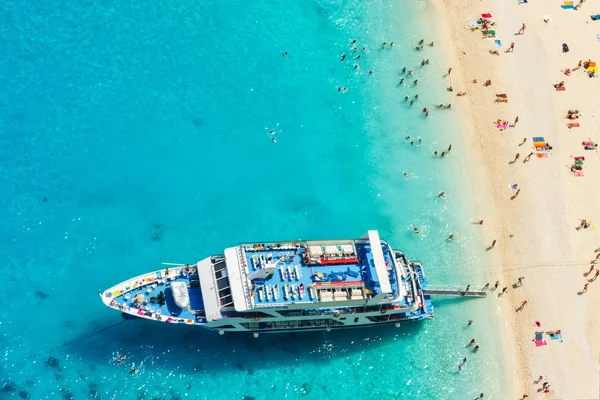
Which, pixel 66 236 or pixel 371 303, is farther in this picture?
pixel 66 236

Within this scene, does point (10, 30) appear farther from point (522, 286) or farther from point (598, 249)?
point (598, 249)

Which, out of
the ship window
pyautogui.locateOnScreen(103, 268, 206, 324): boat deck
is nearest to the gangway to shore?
the ship window

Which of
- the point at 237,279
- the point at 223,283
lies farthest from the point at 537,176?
the point at 223,283

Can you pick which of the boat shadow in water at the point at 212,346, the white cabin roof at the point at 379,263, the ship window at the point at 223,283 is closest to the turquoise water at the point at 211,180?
the boat shadow in water at the point at 212,346

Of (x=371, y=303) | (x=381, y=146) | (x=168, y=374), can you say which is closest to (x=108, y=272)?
(x=168, y=374)

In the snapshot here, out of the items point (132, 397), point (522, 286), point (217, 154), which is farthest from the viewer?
point (217, 154)

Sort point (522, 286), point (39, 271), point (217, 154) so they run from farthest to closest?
1. point (217, 154)
2. point (522, 286)
3. point (39, 271)

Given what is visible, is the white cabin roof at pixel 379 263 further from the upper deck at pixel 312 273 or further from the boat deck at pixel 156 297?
the boat deck at pixel 156 297

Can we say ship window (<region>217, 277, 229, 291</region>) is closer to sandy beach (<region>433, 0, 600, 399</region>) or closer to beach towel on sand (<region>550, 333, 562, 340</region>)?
sandy beach (<region>433, 0, 600, 399</region>)
